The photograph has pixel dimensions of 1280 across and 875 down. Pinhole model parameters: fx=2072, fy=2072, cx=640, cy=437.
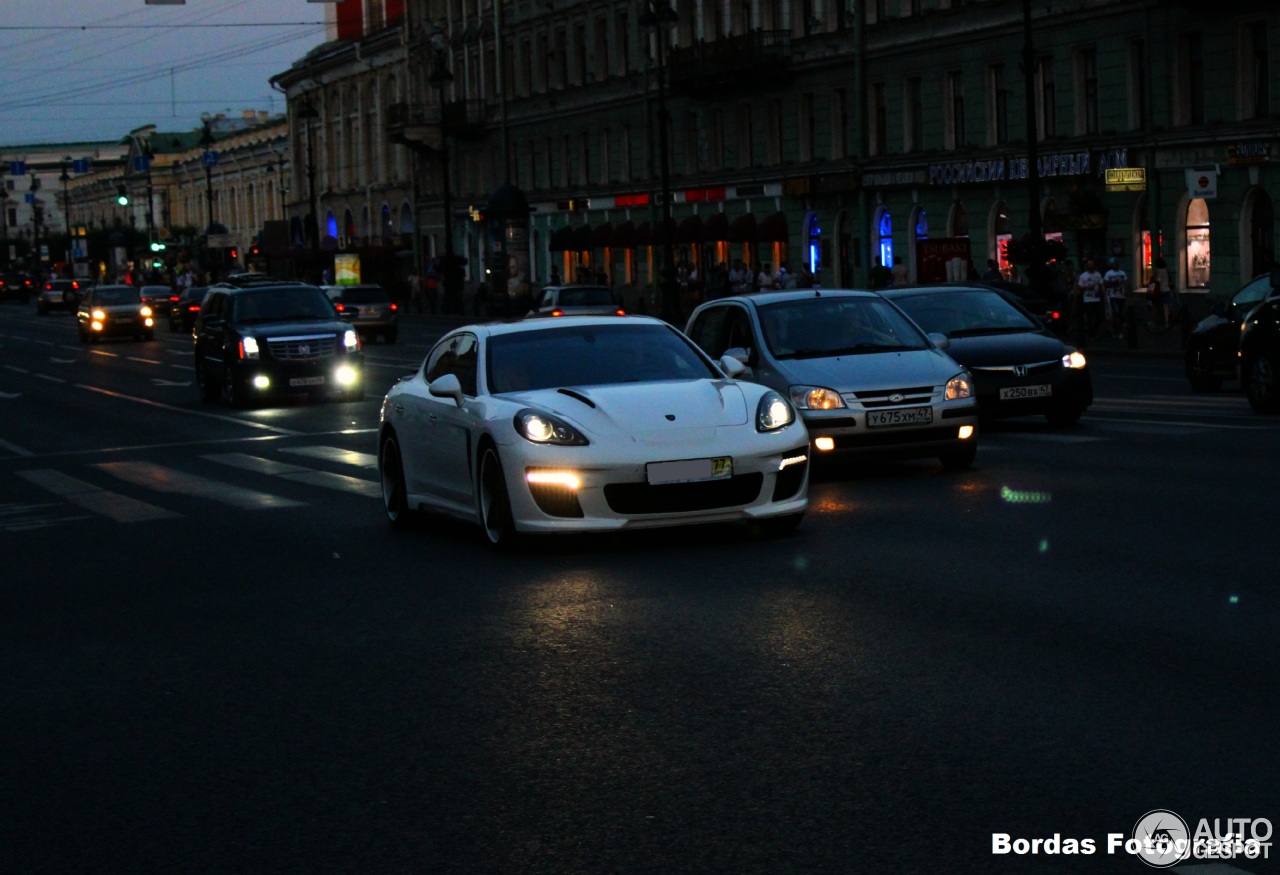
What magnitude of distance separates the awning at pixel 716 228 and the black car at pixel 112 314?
17.7 metres

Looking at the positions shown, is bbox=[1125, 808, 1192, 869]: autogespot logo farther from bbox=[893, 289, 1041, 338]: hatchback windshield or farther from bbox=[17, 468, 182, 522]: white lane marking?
bbox=[893, 289, 1041, 338]: hatchback windshield

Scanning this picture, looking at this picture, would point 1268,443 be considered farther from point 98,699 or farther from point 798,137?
point 798,137

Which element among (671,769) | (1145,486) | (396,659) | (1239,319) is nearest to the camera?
(671,769)

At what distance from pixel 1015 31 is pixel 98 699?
44.7 meters

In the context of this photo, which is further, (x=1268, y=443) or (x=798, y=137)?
(x=798, y=137)

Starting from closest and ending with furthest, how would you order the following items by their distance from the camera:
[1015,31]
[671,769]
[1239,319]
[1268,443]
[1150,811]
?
[1150,811] → [671,769] → [1268,443] → [1239,319] → [1015,31]

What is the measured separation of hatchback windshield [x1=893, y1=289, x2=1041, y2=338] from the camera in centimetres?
1983

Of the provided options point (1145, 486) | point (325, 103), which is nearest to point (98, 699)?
point (1145, 486)

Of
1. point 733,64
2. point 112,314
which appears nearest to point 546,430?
point 112,314

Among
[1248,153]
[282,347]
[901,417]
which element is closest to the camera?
[901,417]

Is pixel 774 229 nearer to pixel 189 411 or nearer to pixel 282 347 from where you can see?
pixel 282 347

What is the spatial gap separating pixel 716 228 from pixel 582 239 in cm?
1253

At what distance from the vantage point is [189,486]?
17641 mm

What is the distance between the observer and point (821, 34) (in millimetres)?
59375
